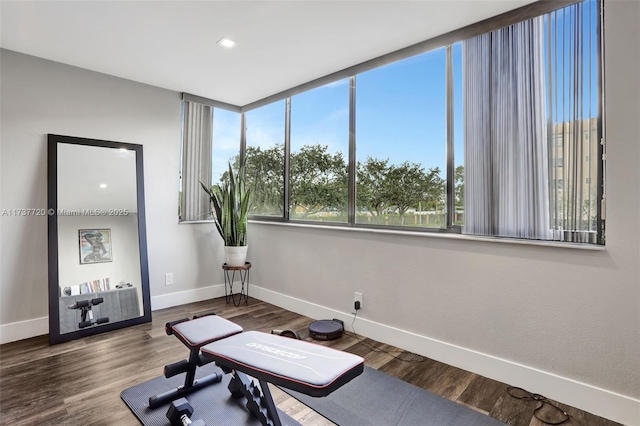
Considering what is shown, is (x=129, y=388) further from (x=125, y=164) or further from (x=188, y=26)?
(x=188, y=26)

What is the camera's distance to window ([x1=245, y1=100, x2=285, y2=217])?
3959 millimetres

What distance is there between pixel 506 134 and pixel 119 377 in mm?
3047

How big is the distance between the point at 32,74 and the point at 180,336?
2.76 m

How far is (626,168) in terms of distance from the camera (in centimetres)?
176

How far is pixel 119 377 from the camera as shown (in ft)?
7.32

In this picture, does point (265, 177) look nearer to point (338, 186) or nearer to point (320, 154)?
point (320, 154)

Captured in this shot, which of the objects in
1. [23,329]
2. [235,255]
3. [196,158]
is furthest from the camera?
[196,158]

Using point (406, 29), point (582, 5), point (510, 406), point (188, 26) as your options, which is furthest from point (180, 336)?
point (582, 5)

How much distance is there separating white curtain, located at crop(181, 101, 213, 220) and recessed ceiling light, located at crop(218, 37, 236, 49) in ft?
4.76

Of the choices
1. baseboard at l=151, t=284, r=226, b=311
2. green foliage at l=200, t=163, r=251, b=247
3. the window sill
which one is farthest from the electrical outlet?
baseboard at l=151, t=284, r=226, b=311

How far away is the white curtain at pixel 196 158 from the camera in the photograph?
3.92 meters

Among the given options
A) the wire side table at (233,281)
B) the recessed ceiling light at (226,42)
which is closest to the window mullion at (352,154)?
the recessed ceiling light at (226,42)

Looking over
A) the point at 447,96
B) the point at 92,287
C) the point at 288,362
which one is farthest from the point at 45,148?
the point at 447,96

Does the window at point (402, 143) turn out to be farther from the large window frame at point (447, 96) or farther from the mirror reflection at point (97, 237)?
the mirror reflection at point (97, 237)
